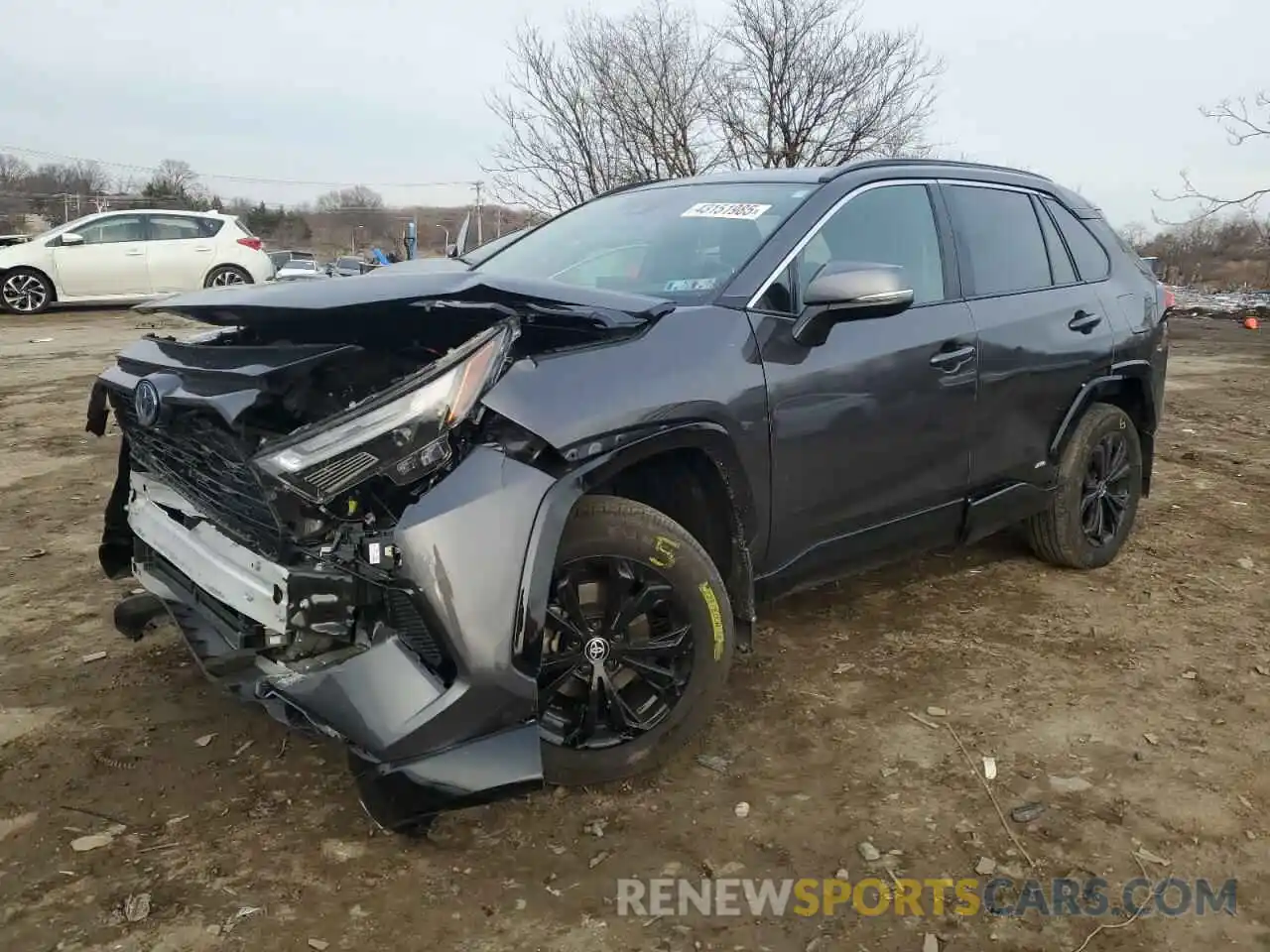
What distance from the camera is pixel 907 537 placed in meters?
3.43

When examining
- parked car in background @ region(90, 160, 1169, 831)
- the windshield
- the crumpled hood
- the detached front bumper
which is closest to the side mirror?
parked car in background @ region(90, 160, 1169, 831)

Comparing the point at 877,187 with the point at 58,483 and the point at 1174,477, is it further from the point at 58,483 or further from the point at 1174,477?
the point at 58,483

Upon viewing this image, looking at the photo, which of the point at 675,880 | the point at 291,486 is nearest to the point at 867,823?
the point at 675,880

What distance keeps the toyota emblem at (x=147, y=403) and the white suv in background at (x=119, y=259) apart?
1375cm

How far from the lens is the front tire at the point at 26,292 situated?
15.3 metres

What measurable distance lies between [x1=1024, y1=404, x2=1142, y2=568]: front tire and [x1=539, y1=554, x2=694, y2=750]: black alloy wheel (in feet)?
7.57

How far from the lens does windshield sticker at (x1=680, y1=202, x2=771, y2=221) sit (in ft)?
10.6

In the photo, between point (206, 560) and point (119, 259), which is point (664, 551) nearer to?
point (206, 560)

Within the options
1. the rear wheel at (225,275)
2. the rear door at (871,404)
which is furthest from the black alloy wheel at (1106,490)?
the rear wheel at (225,275)

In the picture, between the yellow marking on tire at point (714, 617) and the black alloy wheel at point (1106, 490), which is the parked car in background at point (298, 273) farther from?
the black alloy wheel at point (1106, 490)

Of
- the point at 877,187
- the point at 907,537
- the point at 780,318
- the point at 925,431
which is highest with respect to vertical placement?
the point at 877,187

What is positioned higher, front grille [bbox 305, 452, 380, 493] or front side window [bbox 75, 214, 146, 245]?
front side window [bbox 75, 214, 146, 245]

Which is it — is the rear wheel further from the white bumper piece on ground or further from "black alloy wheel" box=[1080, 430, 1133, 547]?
"black alloy wheel" box=[1080, 430, 1133, 547]

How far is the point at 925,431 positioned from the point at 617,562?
54.0 inches
